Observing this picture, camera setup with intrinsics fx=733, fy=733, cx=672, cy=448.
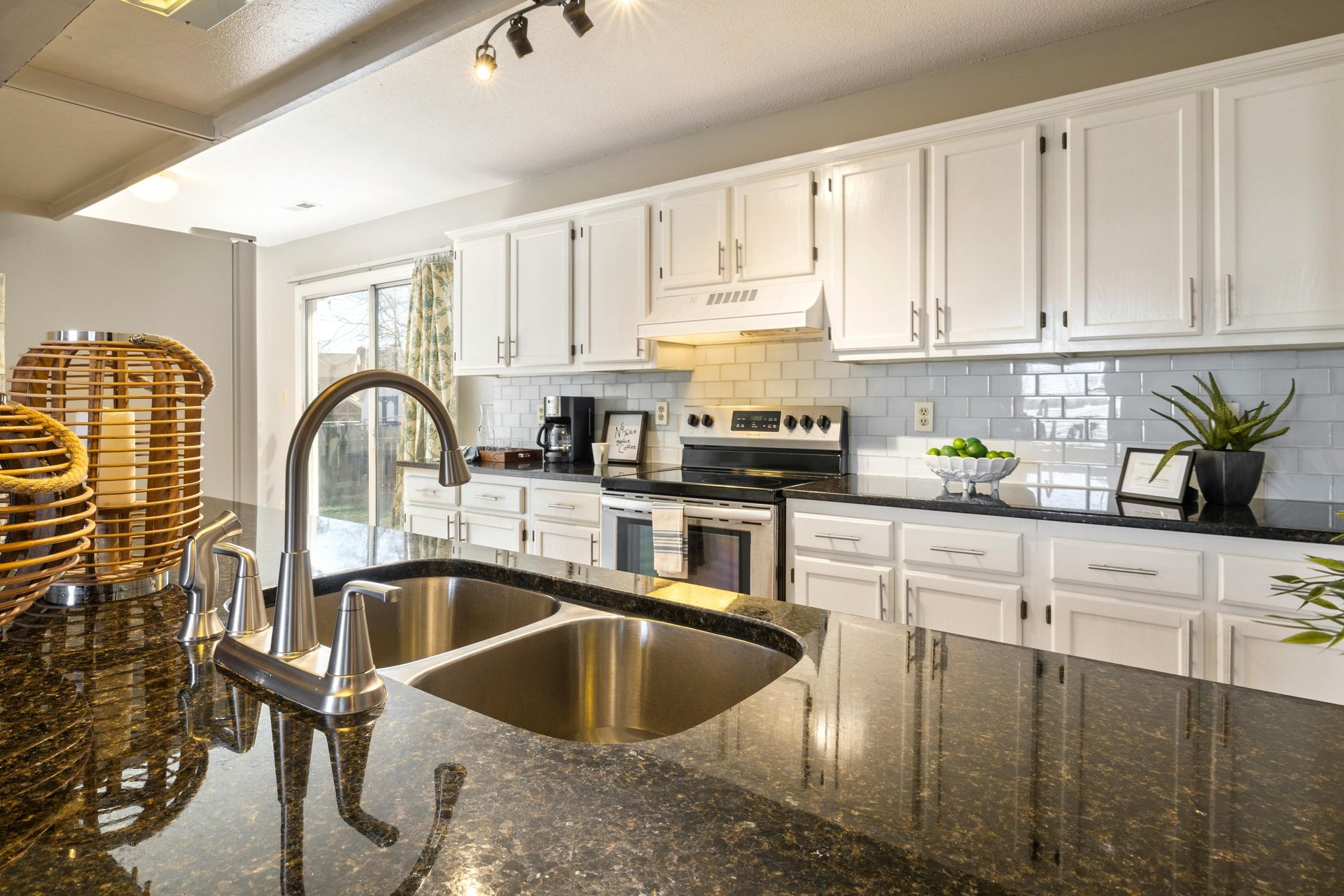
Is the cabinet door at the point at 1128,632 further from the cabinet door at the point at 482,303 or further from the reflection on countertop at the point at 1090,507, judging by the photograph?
the cabinet door at the point at 482,303

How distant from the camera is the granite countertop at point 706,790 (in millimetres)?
468

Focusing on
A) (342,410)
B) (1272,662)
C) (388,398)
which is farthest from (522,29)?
(342,410)

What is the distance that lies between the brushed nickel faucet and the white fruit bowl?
2162 millimetres

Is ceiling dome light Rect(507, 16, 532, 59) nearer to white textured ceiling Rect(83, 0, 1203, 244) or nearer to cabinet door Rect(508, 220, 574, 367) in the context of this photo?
white textured ceiling Rect(83, 0, 1203, 244)

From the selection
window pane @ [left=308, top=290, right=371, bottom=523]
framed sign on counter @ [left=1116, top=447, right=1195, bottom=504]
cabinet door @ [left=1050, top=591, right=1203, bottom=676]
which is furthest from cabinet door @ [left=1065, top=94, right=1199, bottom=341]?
window pane @ [left=308, top=290, right=371, bottom=523]

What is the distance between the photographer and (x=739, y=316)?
10.5 ft

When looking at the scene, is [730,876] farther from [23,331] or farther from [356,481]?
[356,481]

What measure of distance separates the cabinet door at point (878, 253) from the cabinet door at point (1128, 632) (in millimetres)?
1127

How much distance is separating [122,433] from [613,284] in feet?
9.32

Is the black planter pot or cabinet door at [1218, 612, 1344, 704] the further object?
the black planter pot

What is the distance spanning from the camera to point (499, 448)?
14.7 feet

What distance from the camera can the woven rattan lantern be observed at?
107cm

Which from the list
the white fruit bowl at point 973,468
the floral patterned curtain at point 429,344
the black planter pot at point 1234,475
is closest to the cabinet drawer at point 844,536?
the white fruit bowl at point 973,468

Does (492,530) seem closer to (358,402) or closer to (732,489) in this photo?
(732,489)
